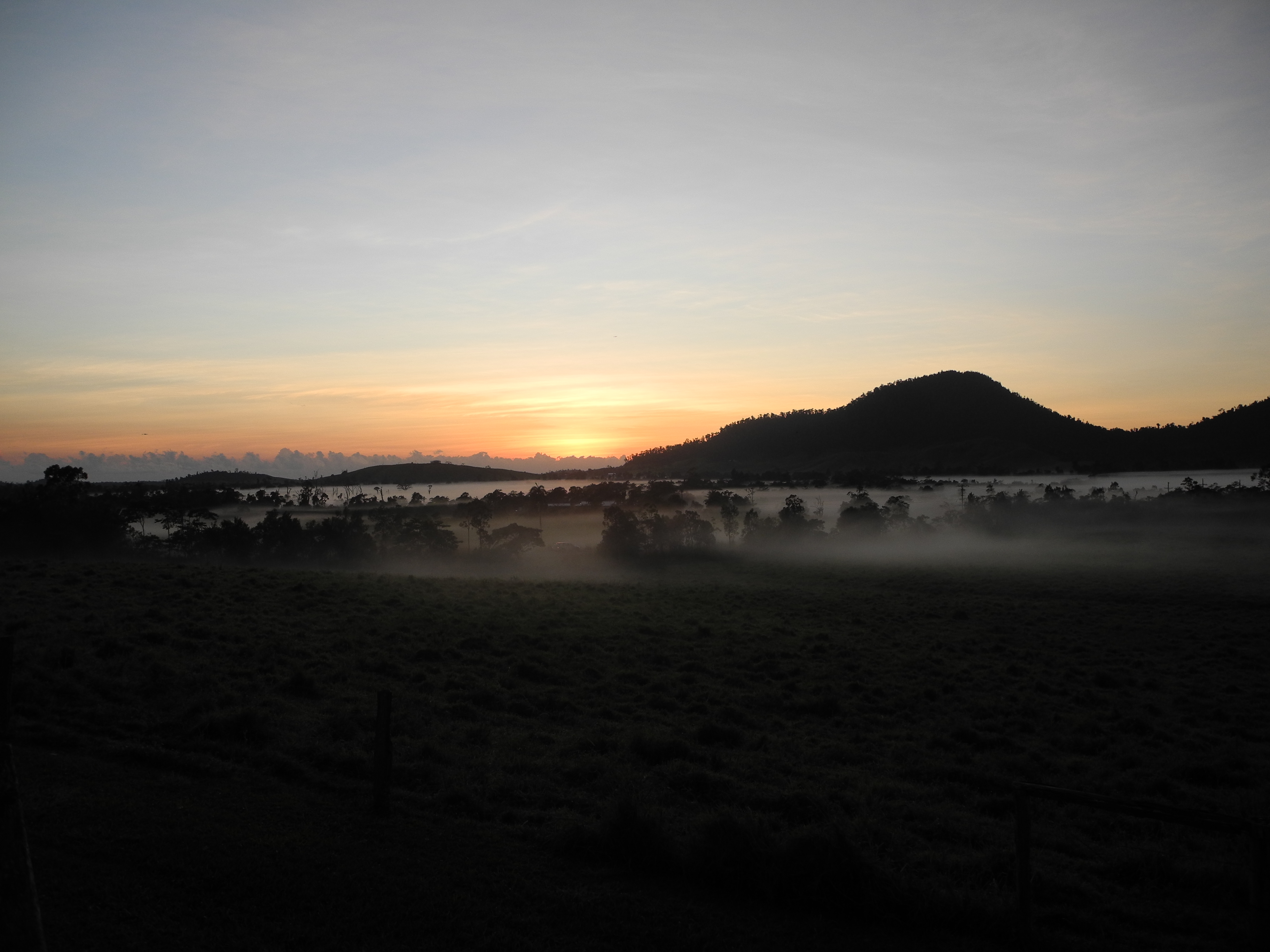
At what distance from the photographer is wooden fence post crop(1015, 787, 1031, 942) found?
23.4ft

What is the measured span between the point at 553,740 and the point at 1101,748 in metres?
12.3

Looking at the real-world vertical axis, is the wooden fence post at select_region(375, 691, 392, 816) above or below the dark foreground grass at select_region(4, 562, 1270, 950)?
above

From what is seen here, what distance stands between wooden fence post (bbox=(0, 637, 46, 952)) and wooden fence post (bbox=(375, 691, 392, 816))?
569 centimetres

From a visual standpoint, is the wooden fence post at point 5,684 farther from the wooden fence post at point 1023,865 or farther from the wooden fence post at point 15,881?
the wooden fence post at point 1023,865

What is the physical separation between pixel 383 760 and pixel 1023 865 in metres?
7.48

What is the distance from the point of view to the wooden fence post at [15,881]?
3.58 m

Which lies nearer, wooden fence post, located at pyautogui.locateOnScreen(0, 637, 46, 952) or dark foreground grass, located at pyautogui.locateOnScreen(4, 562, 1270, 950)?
wooden fence post, located at pyautogui.locateOnScreen(0, 637, 46, 952)

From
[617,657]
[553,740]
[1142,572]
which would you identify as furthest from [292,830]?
[1142,572]

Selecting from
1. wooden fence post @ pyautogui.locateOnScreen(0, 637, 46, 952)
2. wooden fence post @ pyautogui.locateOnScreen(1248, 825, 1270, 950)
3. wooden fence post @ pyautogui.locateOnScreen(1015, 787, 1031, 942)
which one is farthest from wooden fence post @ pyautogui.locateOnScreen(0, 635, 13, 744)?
wooden fence post @ pyautogui.locateOnScreen(1248, 825, 1270, 950)

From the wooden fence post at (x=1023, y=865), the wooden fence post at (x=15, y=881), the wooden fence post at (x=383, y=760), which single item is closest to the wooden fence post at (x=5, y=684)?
the wooden fence post at (x=383, y=760)

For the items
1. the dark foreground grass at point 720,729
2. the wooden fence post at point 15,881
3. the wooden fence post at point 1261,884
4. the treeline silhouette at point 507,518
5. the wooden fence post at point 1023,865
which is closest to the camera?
the wooden fence post at point 15,881

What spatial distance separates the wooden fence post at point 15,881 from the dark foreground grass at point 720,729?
578cm

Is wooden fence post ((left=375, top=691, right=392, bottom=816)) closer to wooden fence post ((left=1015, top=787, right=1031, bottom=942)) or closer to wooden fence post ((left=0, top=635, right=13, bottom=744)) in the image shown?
wooden fence post ((left=0, top=635, right=13, bottom=744))

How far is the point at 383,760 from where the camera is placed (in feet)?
31.4
